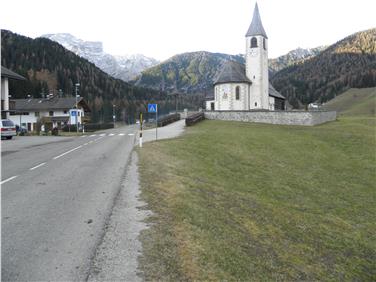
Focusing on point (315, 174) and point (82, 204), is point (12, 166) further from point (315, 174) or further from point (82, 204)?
point (315, 174)

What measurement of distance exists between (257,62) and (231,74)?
542cm

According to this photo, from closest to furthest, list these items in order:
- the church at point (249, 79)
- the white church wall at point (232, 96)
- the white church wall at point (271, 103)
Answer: the white church wall at point (232, 96) → the church at point (249, 79) → the white church wall at point (271, 103)

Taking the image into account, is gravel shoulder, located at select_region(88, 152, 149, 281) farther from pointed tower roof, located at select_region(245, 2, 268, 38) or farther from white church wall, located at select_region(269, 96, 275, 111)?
white church wall, located at select_region(269, 96, 275, 111)

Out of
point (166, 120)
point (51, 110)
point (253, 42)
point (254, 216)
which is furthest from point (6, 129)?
point (51, 110)

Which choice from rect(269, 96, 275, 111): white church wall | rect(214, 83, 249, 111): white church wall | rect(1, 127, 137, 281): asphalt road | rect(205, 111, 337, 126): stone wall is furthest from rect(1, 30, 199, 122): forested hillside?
rect(1, 127, 137, 281): asphalt road

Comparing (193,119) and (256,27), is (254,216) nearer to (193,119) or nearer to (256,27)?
(193,119)

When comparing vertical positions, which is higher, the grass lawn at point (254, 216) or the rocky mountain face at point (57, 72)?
the rocky mountain face at point (57, 72)

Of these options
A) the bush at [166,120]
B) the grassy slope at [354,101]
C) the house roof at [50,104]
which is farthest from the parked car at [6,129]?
the grassy slope at [354,101]

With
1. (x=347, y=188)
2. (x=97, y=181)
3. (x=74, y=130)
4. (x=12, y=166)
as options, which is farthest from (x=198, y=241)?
(x=74, y=130)

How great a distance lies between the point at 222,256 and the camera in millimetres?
6836

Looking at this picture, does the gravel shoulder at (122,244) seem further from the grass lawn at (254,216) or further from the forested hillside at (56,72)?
the forested hillside at (56,72)

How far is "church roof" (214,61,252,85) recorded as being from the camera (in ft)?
216

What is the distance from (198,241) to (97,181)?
638 centimetres

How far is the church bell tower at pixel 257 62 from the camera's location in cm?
6700
